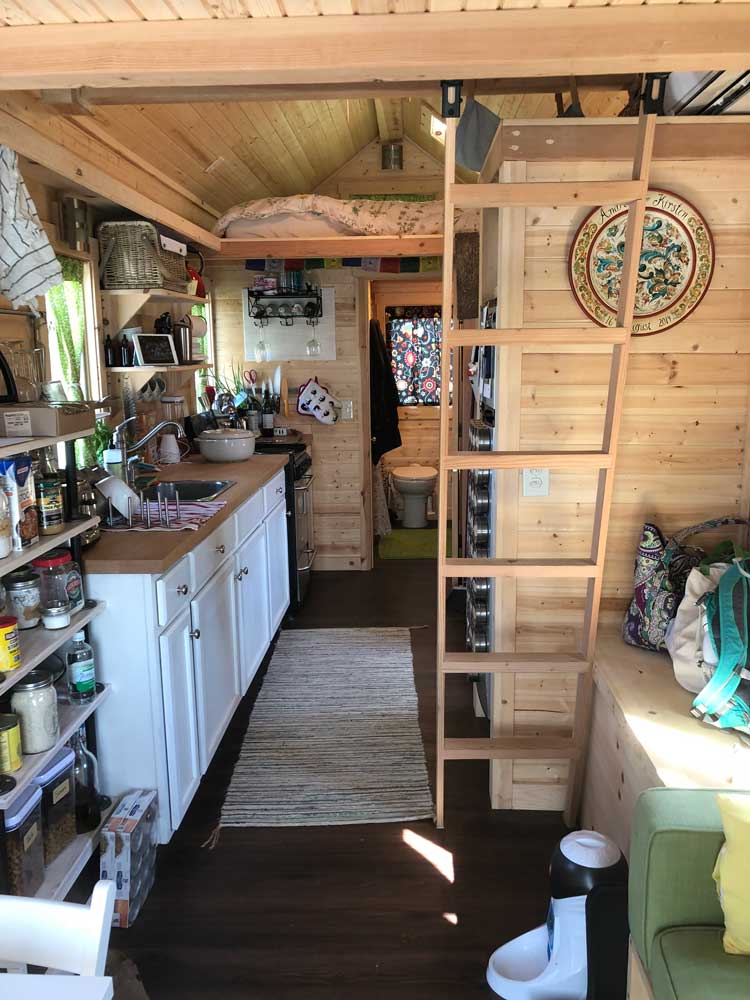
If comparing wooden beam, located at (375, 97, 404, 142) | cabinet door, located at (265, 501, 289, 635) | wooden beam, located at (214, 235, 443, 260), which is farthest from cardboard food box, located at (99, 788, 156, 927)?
wooden beam, located at (375, 97, 404, 142)

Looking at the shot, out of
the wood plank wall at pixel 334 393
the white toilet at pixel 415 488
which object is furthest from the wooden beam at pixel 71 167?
the white toilet at pixel 415 488

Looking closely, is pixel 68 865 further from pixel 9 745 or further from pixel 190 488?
pixel 190 488

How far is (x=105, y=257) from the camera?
332 centimetres

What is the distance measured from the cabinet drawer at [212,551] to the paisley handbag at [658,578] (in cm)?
143

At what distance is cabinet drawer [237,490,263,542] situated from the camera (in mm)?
3314

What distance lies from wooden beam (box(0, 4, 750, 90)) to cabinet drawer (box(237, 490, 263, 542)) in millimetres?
1889

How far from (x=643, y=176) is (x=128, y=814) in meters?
2.25

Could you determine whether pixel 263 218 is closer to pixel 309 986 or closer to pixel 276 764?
pixel 276 764

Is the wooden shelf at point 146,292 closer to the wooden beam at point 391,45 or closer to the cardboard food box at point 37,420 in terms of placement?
the cardboard food box at point 37,420

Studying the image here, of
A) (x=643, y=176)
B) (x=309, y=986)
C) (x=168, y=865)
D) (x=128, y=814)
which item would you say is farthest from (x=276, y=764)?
(x=643, y=176)

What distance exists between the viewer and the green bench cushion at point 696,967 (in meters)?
1.36

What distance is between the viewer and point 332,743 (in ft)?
10.5

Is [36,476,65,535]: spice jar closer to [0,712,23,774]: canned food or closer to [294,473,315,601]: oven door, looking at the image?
[0,712,23,774]: canned food

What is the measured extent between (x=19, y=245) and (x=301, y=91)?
944mm
